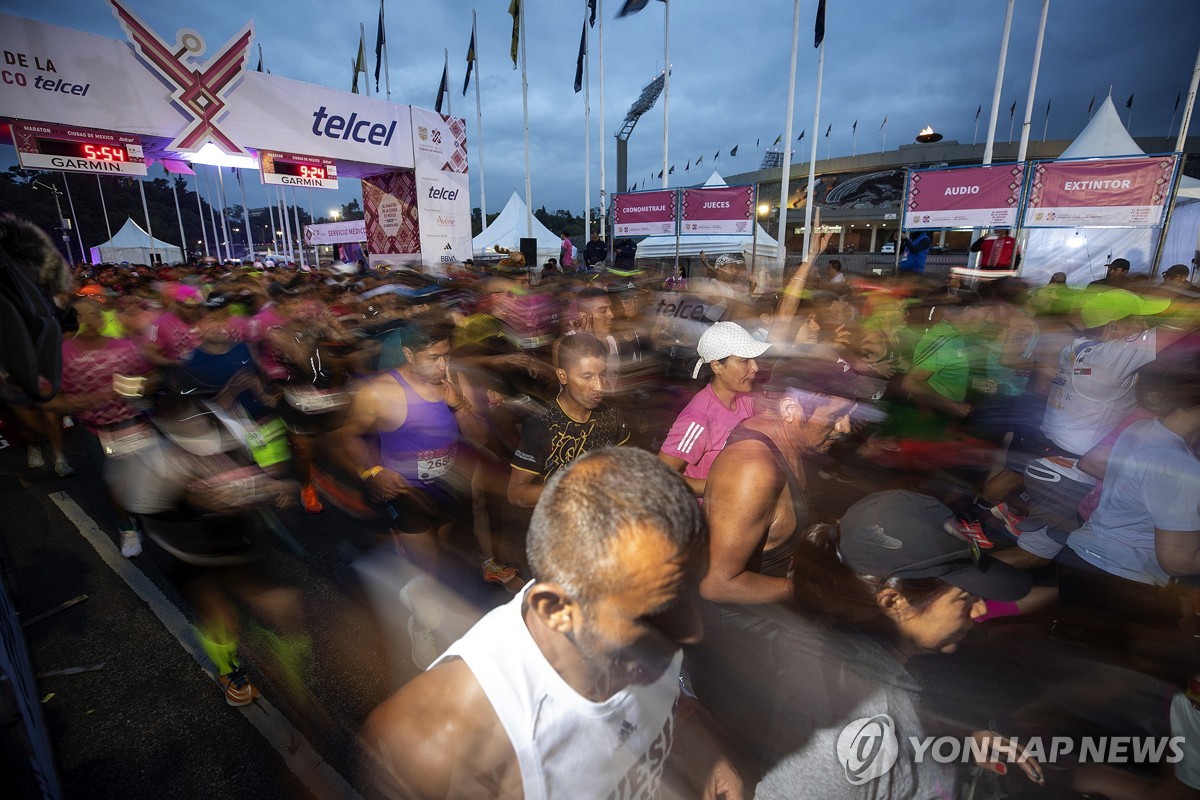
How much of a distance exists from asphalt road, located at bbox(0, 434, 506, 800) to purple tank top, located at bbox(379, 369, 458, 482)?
1.05 m

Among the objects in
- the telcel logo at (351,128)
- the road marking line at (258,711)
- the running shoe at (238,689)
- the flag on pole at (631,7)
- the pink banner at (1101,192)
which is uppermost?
the flag on pole at (631,7)

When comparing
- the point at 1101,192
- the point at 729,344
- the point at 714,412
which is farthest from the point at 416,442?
the point at 1101,192

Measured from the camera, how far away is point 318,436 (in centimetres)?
528

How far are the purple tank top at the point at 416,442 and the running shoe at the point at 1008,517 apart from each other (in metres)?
Result: 3.86

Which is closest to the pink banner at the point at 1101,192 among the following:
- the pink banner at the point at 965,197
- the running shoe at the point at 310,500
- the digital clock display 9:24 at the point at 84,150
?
the pink banner at the point at 965,197

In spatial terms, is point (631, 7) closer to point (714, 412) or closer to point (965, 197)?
point (965, 197)

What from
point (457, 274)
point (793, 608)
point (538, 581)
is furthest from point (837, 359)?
point (457, 274)

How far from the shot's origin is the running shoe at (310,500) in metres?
5.46

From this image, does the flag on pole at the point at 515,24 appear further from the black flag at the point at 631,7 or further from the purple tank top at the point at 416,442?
the purple tank top at the point at 416,442

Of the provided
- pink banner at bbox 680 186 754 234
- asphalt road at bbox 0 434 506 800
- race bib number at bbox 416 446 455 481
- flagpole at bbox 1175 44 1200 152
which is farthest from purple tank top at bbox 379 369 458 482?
flagpole at bbox 1175 44 1200 152

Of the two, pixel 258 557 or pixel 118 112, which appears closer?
pixel 258 557

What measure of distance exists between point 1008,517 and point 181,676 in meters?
5.62

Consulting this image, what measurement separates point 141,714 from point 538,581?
3.25 meters

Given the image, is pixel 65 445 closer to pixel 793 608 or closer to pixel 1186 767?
pixel 793 608
